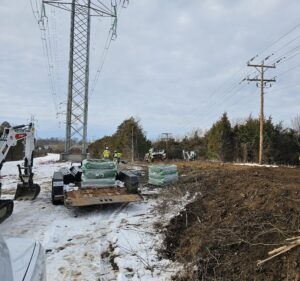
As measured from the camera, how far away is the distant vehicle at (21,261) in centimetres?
286

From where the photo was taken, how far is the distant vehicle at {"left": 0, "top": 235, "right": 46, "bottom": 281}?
2.86 m

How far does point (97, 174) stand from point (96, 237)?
3841mm

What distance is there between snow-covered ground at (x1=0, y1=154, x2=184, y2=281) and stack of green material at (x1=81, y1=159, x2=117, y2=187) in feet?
2.65

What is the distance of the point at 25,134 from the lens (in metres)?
12.1

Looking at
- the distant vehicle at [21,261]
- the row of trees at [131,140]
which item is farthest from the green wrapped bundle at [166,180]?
the row of trees at [131,140]

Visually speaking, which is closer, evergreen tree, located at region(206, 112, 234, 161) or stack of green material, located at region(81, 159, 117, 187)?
stack of green material, located at region(81, 159, 117, 187)

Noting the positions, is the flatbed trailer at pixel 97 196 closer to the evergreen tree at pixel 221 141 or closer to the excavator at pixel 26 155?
the excavator at pixel 26 155

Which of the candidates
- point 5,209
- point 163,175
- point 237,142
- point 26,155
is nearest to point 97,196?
point 5,209

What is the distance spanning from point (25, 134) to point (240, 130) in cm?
3737

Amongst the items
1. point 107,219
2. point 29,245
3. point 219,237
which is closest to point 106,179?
point 107,219

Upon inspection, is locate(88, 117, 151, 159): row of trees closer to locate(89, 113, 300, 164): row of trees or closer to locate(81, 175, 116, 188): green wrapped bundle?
locate(89, 113, 300, 164): row of trees

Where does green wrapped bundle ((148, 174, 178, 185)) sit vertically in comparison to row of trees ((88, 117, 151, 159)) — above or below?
below

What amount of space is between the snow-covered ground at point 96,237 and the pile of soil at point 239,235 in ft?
1.34

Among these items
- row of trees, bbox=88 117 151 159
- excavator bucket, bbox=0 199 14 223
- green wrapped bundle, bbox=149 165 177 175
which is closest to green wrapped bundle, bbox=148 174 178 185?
green wrapped bundle, bbox=149 165 177 175
